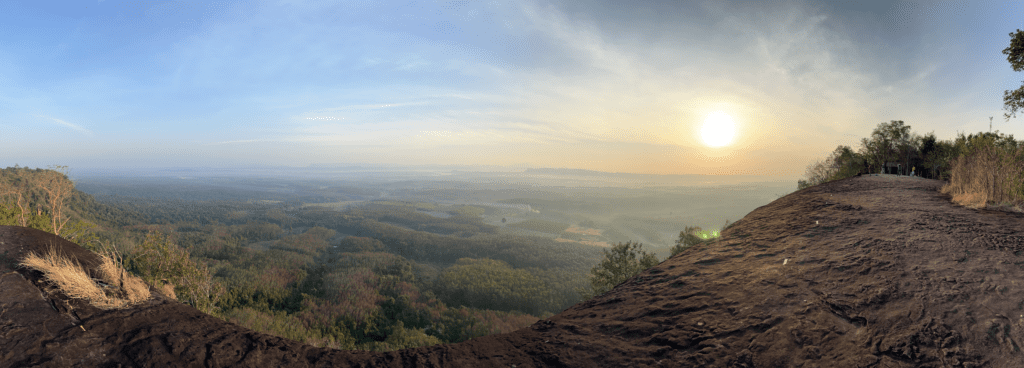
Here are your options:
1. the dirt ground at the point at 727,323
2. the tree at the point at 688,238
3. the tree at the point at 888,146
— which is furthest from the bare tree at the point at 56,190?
the tree at the point at 888,146

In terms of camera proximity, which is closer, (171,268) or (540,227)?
(171,268)

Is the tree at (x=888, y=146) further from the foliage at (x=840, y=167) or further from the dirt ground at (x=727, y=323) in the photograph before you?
the dirt ground at (x=727, y=323)

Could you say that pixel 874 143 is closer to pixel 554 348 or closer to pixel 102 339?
pixel 554 348

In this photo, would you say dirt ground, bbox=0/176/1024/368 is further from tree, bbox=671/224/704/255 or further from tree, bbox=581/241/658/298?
tree, bbox=671/224/704/255

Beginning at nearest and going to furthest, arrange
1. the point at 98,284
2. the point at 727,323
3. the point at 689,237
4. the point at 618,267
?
the point at 727,323
the point at 98,284
the point at 618,267
the point at 689,237

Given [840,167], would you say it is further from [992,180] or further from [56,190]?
[56,190]

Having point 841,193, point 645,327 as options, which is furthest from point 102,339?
point 841,193

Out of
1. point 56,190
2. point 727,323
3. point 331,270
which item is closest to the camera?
point 727,323

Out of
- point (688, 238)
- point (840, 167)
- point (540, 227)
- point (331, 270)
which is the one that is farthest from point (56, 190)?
point (540, 227)

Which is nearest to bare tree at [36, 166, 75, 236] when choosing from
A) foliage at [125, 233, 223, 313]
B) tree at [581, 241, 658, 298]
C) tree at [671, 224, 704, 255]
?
foliage at [125, 233, 223, 313]
